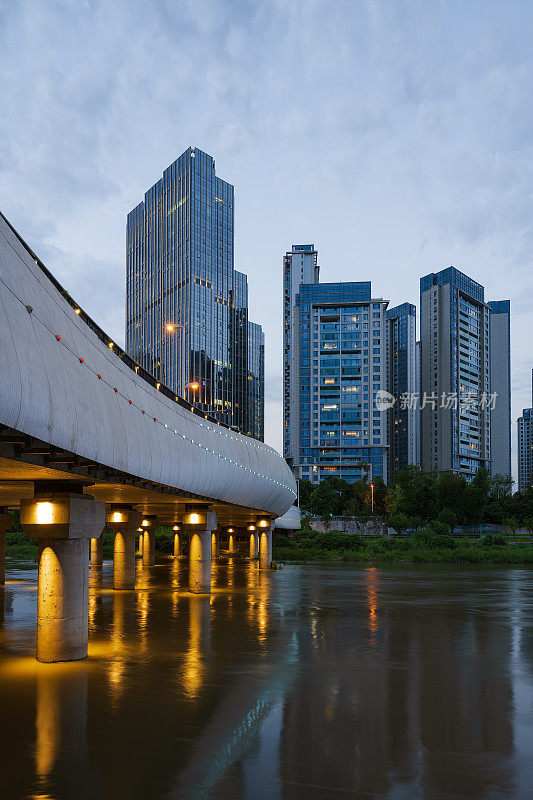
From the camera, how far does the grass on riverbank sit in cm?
9625

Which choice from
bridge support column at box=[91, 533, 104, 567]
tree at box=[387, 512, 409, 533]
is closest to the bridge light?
bridge support column at box=[91, 533, 104, 567]

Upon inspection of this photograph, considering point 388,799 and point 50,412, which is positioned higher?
point 50,412

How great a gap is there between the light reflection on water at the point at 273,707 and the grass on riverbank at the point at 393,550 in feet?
188

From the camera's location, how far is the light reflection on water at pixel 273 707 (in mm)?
13789

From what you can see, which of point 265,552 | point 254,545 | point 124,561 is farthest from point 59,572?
point 254,545

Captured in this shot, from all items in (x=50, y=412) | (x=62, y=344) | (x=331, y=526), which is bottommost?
(x=331, y=526)

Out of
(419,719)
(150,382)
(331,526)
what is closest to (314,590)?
(150,382)

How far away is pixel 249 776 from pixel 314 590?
4218 centimetres

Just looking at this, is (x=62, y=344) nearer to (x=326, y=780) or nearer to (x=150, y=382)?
(x=326, y=780)

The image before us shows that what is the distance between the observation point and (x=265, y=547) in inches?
3221

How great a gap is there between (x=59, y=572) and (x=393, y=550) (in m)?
92.2

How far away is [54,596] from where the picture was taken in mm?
25406

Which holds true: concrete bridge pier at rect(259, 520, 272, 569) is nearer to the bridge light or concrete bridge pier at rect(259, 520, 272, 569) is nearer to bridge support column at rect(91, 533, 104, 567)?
bridge support column at rect(91, 533, 104, 567)

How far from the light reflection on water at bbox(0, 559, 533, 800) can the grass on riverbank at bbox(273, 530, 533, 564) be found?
57349 mm
